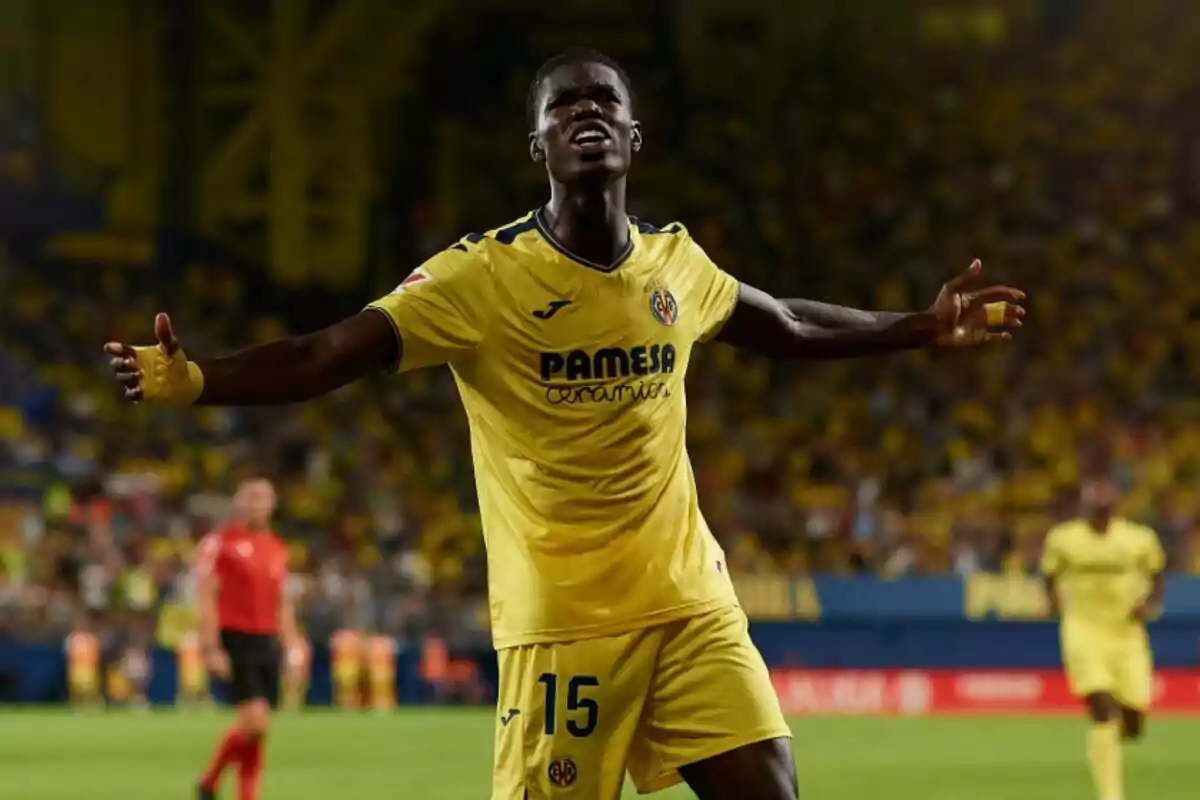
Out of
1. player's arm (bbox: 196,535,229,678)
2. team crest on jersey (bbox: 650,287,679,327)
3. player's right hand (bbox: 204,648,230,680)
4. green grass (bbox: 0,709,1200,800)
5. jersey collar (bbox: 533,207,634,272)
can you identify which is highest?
jersey collar (bbox: 533,207,634,272)

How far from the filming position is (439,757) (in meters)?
17.7

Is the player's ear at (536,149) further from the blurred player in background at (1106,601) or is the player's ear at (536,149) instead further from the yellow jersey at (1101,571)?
the yellow jersey at (1101,571)

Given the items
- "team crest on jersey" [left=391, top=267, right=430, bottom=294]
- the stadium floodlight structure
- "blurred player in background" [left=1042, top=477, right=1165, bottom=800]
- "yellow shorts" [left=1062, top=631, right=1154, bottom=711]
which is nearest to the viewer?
"team crest on jersey" [left=391, top=267, right=430, bottom=294]

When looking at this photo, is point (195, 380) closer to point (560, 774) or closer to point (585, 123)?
point (585, 123)

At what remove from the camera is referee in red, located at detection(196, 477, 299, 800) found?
13016 mm

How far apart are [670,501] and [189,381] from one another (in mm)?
1362

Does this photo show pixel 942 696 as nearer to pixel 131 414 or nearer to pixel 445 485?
pixel 445 485

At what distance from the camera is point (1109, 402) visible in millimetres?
28469

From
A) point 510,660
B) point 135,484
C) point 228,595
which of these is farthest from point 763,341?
point 135,484

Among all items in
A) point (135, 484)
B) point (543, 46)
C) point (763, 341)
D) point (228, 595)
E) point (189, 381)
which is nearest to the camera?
point (189, 381)

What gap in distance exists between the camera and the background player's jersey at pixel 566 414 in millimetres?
5551

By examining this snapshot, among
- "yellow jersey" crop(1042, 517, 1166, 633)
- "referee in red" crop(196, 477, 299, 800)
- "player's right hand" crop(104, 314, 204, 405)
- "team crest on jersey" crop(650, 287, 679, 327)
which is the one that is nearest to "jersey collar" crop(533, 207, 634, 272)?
"team crest on jersey" crop(650, 287, 679, 327)

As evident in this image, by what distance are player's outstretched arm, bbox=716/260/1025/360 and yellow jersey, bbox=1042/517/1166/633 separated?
347 inches

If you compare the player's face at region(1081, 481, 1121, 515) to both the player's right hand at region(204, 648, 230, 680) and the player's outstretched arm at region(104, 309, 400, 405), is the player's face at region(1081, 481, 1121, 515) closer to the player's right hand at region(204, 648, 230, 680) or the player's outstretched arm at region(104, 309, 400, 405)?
the player's right hand at region(204, 648, 230, 680)
